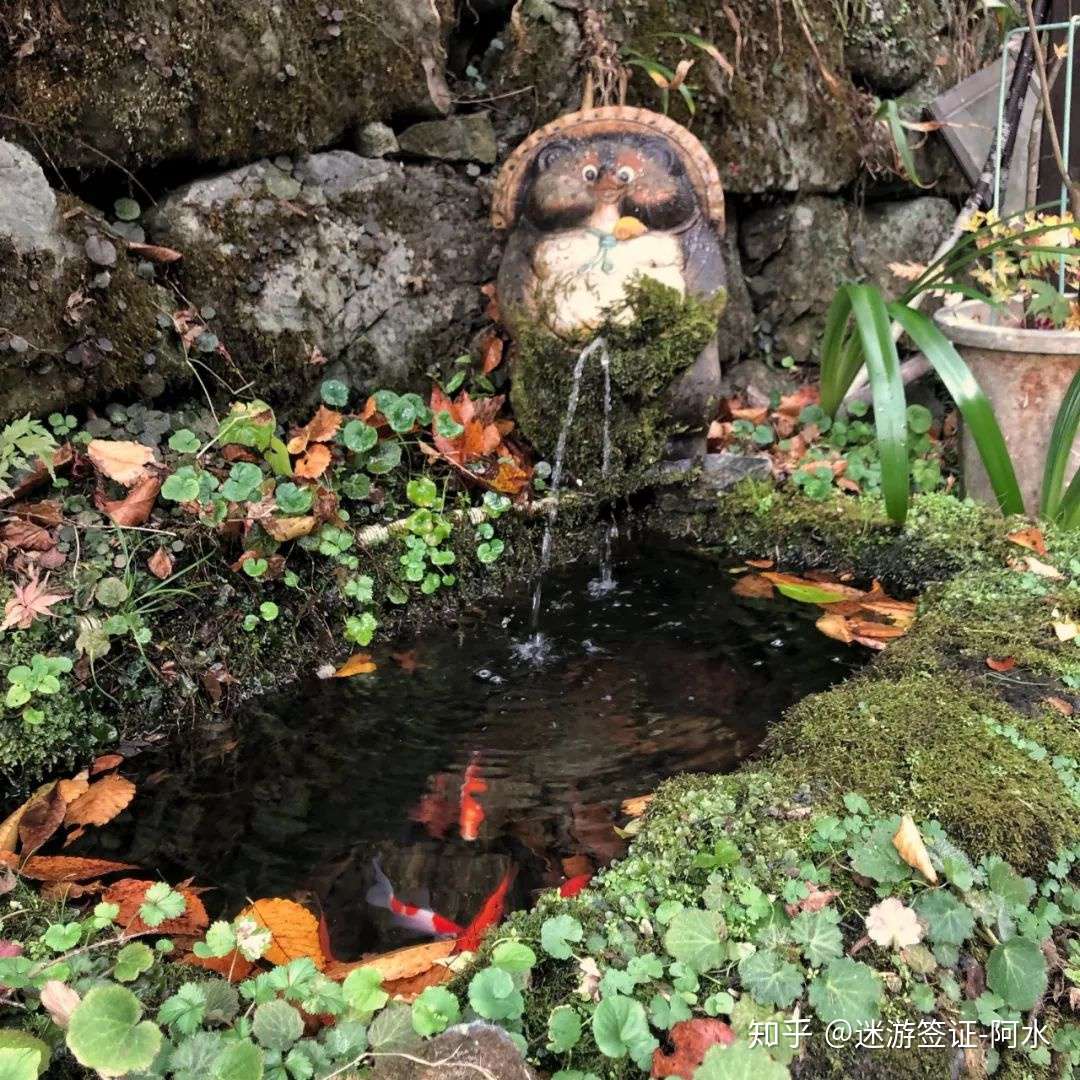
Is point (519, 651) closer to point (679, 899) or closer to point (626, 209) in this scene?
point (679, 899)

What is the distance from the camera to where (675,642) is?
287 centimetres

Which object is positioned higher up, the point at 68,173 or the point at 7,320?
the point at 68,173

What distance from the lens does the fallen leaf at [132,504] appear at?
267cm

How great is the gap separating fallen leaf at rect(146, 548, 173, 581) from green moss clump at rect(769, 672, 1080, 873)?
1.76 meters

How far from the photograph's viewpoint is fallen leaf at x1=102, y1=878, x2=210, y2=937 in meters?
1.76

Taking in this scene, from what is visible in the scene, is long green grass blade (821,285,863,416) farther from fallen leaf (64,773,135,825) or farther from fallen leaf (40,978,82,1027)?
fallen leaf (40,978,82,1027)

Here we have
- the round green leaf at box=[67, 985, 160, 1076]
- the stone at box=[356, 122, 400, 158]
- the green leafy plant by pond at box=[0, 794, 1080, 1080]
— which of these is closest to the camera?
the round green leaf at box=[67, 985, 160, 1076]

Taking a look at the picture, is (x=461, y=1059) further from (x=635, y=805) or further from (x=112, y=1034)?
(x=635, y=805)

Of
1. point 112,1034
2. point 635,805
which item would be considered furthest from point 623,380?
point 112,1034

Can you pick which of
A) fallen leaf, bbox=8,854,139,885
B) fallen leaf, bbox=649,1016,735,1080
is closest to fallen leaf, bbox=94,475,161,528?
fallen leaf, bbox=8,854,139,885

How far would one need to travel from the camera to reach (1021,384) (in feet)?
10.5

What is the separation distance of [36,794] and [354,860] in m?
0.85

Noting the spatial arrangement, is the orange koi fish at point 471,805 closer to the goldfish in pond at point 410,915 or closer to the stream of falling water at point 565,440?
the goldfish in pond at point 410,915

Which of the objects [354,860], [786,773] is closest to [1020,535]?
[786,773]
